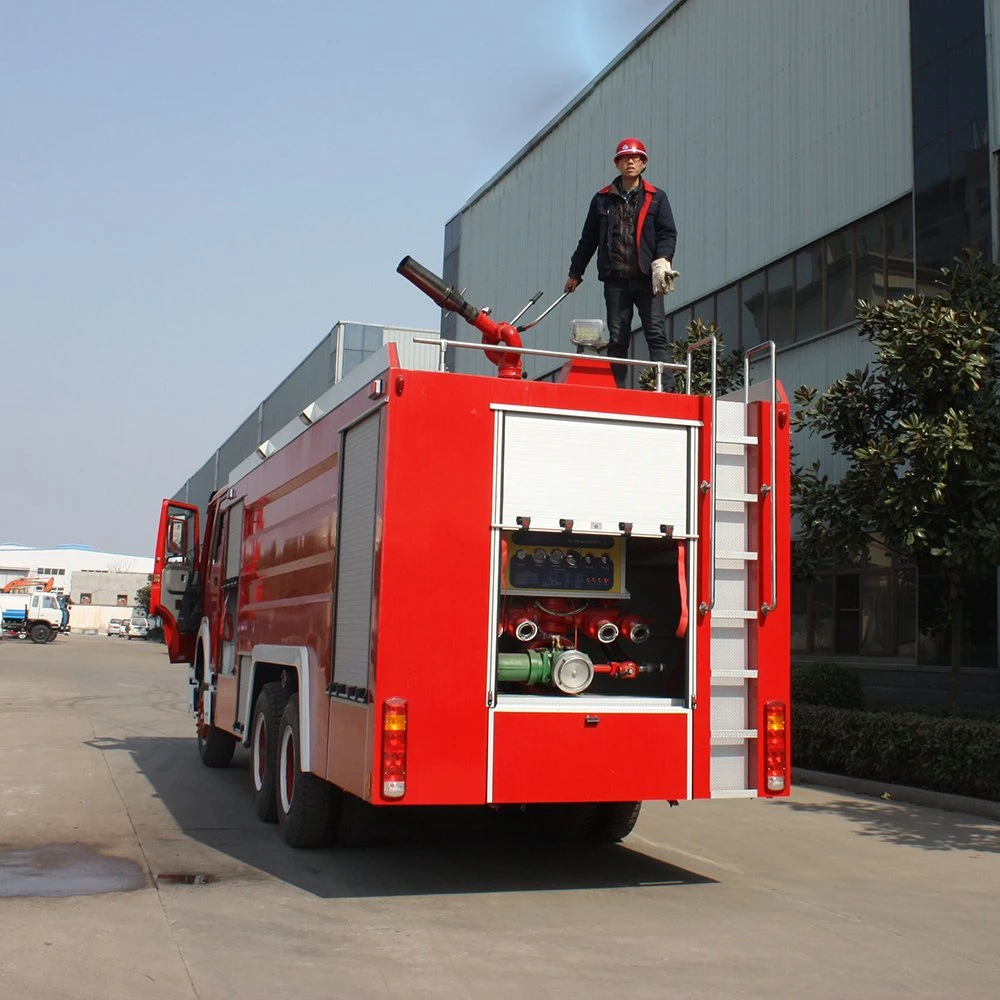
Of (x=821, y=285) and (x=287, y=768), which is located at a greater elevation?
(x=821, y=285)

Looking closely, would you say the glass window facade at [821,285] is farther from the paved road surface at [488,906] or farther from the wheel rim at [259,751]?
the wheel rim at [259,751]

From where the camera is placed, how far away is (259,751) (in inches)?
384

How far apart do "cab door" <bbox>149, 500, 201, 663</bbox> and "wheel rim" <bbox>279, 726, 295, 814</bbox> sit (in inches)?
215

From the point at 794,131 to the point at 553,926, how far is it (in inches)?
567

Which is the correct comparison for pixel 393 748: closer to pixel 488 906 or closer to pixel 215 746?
pixel 488 906

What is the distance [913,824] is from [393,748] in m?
5.97

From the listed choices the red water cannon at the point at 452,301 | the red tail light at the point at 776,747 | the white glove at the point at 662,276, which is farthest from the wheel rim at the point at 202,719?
the red tail light at the point at 776,747

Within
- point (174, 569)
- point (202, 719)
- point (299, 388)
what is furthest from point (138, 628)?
point (202, 719)

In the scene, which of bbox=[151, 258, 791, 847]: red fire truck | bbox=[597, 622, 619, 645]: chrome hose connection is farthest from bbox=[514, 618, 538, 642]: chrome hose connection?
bbox=[597, 622, 619, 645]: chrome hose connection

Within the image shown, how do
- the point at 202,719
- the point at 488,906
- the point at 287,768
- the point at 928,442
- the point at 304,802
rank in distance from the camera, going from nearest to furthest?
1. the point at 488,906
2. the point at 304,802
3. the point at 287,768
4. the point at 928,442
5. the point at 202,719

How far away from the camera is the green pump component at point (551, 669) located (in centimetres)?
727

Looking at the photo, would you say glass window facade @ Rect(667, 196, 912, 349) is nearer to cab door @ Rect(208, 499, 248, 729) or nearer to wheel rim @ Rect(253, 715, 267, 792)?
cab door @ Rect(208, 499, 248, 729)

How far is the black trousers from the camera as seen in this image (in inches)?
372

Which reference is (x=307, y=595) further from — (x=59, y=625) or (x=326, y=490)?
(x=59, y=625)
